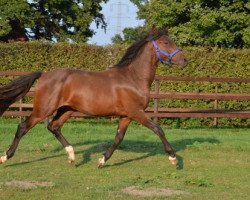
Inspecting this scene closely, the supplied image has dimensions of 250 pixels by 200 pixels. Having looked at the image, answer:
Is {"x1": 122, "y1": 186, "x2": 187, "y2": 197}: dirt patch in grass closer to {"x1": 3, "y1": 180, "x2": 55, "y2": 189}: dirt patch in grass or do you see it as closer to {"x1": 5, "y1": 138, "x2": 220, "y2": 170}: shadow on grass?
{"x1": 3, "y1": 180, "x2": 55, "y2": 189}: dirt patch in grass

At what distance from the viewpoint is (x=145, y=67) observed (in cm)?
946

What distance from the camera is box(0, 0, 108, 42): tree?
2822cm

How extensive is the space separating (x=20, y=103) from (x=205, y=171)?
28.3 feet

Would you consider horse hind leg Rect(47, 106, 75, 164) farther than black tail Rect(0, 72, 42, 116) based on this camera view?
Yes

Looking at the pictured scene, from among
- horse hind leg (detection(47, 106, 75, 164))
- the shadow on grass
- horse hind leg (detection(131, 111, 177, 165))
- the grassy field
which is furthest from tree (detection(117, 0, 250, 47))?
horse hind leg (detection(131, 111, 177, 165))

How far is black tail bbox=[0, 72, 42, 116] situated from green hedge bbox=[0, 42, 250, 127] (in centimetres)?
877

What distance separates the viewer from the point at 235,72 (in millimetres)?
18406

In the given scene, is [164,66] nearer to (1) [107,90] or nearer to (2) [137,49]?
(2) [137,49]

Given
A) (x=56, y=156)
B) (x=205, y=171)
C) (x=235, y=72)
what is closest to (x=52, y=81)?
(x=56, y=156)

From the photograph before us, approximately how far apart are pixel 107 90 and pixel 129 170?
1374 millimetres

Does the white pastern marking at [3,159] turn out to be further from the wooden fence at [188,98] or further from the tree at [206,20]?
the tree at [206,20]

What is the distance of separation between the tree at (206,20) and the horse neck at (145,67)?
13.8 metres

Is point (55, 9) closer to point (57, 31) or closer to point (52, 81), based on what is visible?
point (57, 31)

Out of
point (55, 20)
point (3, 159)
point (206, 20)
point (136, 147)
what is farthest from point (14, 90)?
point (55, 20)
